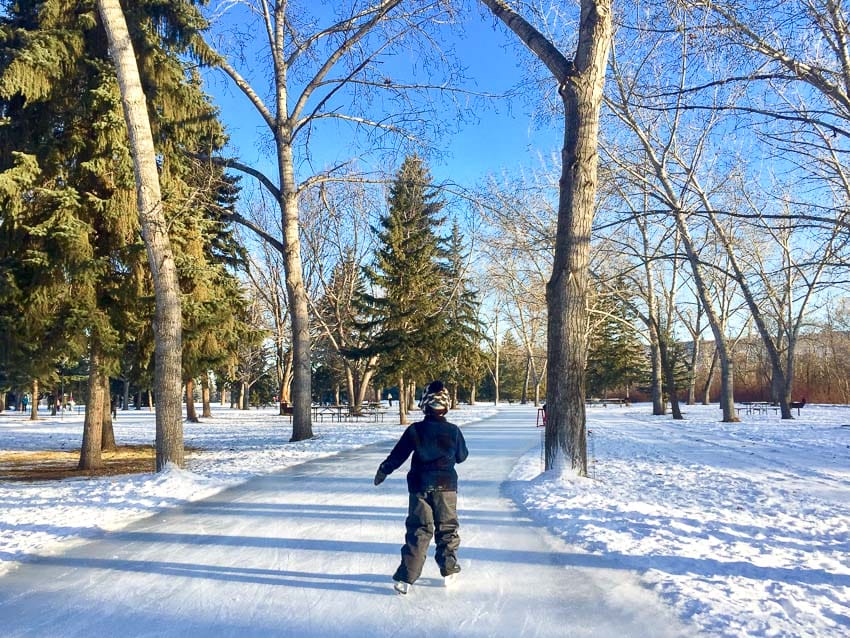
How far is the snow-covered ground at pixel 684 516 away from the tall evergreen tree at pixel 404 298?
15.1 meters

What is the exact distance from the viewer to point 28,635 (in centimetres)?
376

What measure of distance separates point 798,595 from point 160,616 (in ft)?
14.3

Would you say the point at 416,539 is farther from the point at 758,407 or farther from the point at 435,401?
the point at 758,407

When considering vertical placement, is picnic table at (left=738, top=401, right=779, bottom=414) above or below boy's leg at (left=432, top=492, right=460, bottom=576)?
below

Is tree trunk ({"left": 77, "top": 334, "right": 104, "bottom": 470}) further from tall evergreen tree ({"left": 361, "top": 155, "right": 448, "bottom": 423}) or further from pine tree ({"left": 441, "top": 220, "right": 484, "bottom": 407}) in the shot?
tall evergreen tree ({"left": 361, "top": 155, "right": 448, "bottom": 423})

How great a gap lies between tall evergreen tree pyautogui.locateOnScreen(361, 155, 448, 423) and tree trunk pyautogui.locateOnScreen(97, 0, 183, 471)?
18.9 metres

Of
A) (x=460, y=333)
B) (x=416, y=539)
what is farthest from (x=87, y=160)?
(x=460, y=333)

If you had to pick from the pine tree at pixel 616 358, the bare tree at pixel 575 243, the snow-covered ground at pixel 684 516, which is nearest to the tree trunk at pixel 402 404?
the snow-covered ground at pixel 684 516

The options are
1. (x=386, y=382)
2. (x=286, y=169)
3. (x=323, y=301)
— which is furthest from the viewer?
(x=323, y=301)

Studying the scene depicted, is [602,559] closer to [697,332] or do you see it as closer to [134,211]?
[134,211]

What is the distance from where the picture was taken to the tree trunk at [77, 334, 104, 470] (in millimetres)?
13117

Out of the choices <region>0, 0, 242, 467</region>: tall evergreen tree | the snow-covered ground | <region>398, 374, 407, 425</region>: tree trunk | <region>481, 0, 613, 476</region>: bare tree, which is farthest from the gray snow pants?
<region>398, 374, 407, 425</region>: tree trunk

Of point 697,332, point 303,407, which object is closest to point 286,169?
point 303,407

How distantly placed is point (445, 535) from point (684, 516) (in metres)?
3.51
